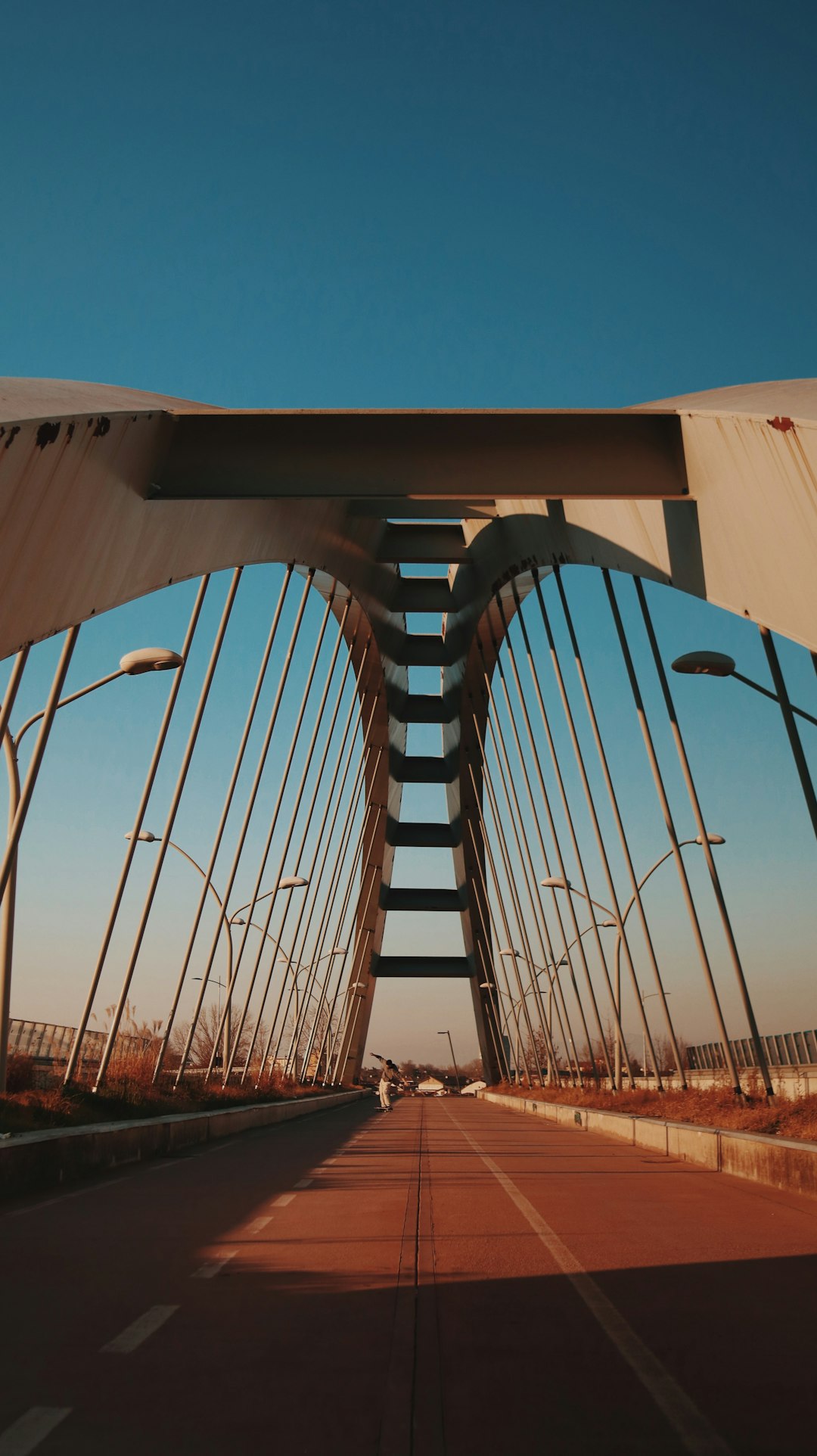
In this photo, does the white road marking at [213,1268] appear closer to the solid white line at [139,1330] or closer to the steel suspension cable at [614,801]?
the solid white line at [139,1330]

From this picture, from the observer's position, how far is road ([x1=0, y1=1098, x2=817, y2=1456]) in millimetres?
3713

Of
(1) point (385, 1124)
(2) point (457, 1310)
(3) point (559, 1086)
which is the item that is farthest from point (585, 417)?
(3) point (559, 1086)

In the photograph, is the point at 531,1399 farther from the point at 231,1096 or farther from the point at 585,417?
the point at 231,1096

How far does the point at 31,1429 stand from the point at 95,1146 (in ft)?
30.5

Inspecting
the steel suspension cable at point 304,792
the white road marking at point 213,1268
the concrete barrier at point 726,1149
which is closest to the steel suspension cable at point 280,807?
the steel suspension cable at point 304,792

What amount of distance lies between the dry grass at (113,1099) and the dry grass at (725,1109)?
722 cm

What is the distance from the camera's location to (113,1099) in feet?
53.2

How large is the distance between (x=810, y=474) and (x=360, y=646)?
93.3ft

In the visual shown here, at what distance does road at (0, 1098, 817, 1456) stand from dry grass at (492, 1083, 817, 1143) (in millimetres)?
2316

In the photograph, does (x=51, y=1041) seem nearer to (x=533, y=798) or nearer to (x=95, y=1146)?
(x=533, y=798)

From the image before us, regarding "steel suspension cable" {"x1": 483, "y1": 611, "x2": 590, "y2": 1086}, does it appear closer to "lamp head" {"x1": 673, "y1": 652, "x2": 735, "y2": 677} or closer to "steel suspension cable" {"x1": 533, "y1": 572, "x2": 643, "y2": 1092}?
"steel suspension cable" {"x1": 533, "y1": 572, "x2": 643, "y2": 1092}

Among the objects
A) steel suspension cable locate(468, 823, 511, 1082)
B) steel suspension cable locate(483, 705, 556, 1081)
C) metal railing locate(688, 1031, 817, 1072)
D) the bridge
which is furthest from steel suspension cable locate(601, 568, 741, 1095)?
steel suspension cable locate(468, 823, 511, 1082)

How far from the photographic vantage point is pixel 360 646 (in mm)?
36969

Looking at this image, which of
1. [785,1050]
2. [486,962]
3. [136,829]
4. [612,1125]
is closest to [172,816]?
[136,829]
